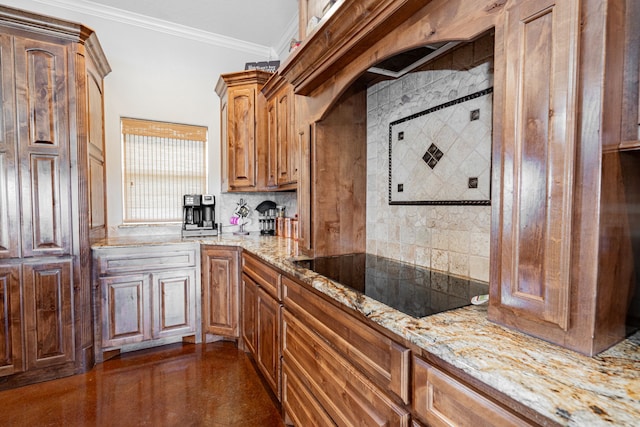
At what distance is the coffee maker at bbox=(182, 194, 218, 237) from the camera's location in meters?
3.11

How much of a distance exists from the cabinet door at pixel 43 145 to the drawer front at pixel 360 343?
1.98 m

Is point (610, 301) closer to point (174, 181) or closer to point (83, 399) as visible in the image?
point (83, 399)

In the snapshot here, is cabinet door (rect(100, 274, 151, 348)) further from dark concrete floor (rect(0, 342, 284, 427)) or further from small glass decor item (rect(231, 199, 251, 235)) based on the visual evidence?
small glass decor item (rect(231, 199, 251, 235))

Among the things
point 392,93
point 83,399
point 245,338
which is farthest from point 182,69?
point 83,399

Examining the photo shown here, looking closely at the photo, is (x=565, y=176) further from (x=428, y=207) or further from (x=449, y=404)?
(x=428, y=207)

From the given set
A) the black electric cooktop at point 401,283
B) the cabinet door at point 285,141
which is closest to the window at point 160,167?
the cabinet door at point 285,141

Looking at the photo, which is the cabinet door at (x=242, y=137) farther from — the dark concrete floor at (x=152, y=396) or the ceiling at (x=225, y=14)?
the dark concrete floor at (x=152, y=396)

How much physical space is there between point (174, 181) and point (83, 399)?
2.00 metres

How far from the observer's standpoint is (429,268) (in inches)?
65.3

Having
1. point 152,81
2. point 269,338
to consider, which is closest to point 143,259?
point 269,338

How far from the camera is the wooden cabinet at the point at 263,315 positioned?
1.88 m

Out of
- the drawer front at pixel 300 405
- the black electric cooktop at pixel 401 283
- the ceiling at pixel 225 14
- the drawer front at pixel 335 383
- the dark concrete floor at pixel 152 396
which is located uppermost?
the ceiling at pixel 225 14

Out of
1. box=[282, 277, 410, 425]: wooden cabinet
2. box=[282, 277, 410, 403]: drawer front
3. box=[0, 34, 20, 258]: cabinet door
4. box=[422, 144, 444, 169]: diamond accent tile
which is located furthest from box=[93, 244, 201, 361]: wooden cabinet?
box=[422, 144, 444, 169]: diamond accent tile

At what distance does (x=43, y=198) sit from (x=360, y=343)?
249 cm
